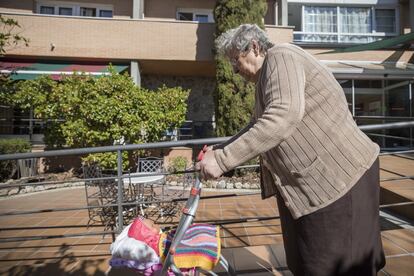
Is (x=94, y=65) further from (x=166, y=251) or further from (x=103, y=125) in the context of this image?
(x=166, y=251)

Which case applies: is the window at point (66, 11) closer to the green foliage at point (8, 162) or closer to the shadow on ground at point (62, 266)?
the green foliage at point (8, 162)

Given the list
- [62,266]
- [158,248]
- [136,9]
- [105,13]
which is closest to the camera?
[158,248]

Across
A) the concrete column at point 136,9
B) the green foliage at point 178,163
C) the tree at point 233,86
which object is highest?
the concrete column at point 136,9

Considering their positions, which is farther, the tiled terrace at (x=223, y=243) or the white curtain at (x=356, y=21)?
the white curtain at (x=356, y=21)

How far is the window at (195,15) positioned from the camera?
1342 cm

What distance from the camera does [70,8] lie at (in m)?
13.0

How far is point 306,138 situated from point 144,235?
3.14 feet

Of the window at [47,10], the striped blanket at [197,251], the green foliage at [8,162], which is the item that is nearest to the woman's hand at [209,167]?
the striped blanket at [197,251]

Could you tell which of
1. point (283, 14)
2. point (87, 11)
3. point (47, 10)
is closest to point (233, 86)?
point (283, 14)

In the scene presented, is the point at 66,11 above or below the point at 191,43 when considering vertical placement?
above

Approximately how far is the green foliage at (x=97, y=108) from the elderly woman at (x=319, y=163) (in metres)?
7.80

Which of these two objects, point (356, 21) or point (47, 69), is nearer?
point (47, 69)

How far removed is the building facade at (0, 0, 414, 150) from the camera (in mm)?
11008

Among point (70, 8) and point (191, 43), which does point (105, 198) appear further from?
point (70, 8)
